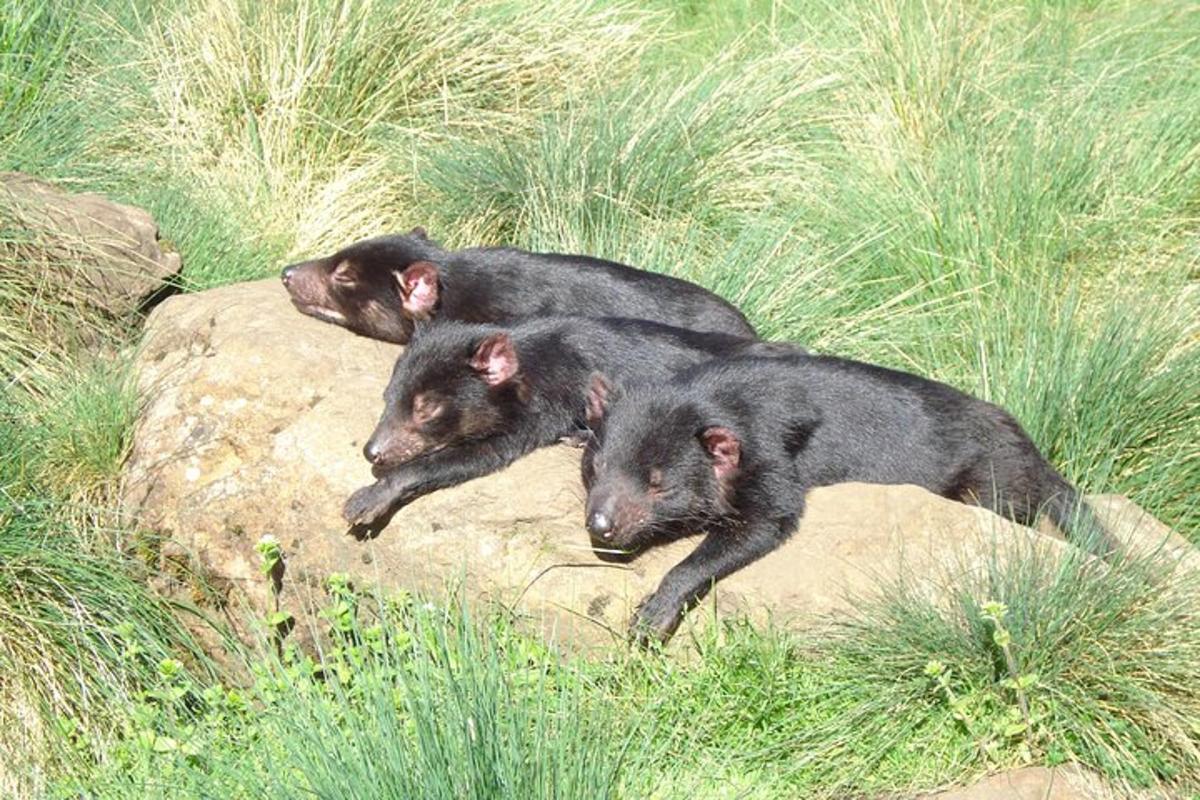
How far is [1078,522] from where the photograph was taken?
5.06 meters

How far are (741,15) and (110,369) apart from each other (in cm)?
587

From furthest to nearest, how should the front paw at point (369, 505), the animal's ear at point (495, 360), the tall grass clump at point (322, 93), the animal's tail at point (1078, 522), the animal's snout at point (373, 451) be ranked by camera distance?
the tall grass clump at point (322, 93), the animal's ear at point (495, 360), the animal's snout at point (373, 451), the front paw at point (369, 505), the animal's tail at point (1078, 522)

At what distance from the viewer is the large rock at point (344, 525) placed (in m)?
4.80

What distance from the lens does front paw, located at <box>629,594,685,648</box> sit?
4.65 meters

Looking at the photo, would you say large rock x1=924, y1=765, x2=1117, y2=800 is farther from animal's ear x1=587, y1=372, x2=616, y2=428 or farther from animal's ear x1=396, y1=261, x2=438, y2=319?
animal's ear x1=396, y1=261, x2=438, y2=319

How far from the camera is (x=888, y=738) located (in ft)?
14.1

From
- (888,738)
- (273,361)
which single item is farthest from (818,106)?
(888,738)

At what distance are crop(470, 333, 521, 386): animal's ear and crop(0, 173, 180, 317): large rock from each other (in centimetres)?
182

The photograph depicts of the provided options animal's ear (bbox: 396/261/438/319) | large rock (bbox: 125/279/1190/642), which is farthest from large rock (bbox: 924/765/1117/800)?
animal's ear (bbox: 396/261/438/319)

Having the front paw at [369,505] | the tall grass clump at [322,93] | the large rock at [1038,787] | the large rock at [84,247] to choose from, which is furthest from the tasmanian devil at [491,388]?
the tall grass clump at [322,93]

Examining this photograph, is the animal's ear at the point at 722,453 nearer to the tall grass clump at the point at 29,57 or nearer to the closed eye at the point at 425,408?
the closed eye at the point at 425,408

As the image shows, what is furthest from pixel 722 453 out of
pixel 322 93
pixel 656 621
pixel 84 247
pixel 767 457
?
pixel 322 93

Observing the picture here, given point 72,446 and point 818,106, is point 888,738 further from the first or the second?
point 818,106

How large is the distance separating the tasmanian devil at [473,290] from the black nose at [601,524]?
1459mm
